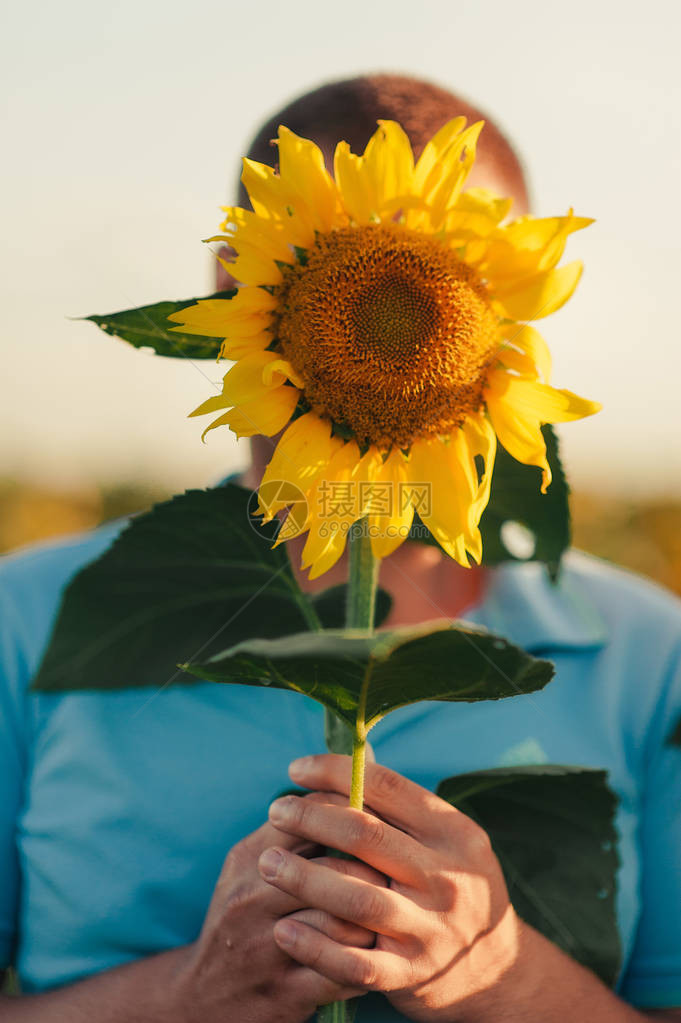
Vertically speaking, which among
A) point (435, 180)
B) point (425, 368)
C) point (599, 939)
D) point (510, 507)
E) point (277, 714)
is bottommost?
point (599, 939)

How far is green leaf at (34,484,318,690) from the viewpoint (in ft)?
2.38

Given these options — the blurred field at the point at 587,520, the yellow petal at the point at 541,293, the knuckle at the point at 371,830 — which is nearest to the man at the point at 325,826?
the knuckle at the point at 371,830

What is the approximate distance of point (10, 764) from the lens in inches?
43.3

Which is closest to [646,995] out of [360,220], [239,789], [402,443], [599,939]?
[599,939]

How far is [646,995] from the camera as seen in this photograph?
1.04 m

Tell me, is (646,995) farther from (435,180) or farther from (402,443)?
(435,180)

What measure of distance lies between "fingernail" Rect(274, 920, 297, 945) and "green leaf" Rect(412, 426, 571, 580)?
312 mm

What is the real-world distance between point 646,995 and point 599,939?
0.24 meters

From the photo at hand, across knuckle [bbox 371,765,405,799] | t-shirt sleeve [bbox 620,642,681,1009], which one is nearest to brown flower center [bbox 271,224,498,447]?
knuckle [bbox 371,765,405,799]

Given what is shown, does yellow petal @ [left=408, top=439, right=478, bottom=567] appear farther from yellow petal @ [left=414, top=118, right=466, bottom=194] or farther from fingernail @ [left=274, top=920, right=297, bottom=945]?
fingernail @ [left=274, top=920, right=297, bottom=945]

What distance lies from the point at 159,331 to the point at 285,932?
463 mm

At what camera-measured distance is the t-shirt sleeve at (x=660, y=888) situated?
1.03m

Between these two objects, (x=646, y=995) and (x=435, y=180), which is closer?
(x=435, y=180)

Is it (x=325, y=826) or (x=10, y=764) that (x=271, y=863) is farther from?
(x=10, y=764)
